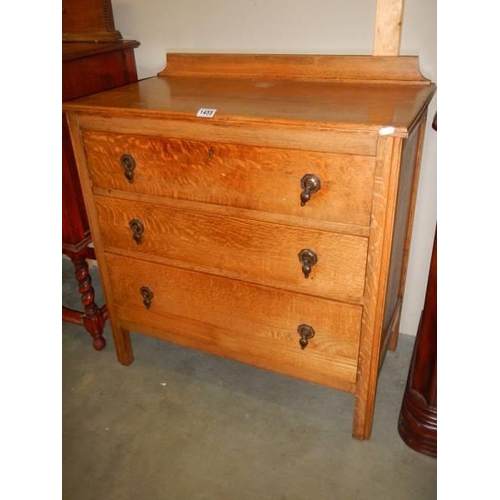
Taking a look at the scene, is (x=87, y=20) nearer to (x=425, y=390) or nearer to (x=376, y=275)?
(x=376, y=275)

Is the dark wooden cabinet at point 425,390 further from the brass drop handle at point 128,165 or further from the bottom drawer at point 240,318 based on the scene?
the brass drop handle at point 128,165

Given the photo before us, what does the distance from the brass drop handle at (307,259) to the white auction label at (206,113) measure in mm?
427

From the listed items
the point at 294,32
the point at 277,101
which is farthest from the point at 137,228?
the point at 294,32

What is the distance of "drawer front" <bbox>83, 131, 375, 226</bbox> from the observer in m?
1.15

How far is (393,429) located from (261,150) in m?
1.03

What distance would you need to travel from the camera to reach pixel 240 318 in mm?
1488

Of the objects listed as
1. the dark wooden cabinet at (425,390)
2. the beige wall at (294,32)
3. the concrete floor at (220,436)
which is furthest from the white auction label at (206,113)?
the concrete floor at (220,436)

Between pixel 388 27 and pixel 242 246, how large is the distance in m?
0.83

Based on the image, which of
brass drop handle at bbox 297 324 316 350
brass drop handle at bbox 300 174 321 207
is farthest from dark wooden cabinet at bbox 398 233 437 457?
brass drop handle at bbox 300 174 321 207

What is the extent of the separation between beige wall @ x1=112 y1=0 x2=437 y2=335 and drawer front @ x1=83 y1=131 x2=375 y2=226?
622 millimetres

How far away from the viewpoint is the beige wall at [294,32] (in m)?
1.51

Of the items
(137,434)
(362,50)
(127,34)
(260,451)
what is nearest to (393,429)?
(260,451)
